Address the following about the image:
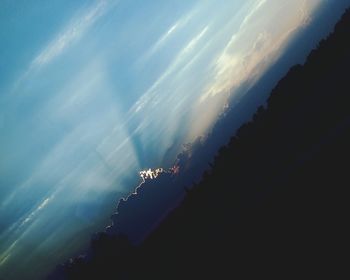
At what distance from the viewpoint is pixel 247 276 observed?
23.5m

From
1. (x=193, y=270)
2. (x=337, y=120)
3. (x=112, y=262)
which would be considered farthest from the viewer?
(x=112, y=262)

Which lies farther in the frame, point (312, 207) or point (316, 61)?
point (316, 61)

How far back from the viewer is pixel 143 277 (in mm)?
61312

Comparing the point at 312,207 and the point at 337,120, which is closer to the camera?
the point at 312,207

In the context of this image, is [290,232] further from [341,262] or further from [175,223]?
[175,223]

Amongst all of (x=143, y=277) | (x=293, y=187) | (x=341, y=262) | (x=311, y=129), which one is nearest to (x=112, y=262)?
(x=143, y=277)

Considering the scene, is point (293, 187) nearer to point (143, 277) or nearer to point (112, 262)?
point (143, 277)

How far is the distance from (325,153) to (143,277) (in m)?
41.4

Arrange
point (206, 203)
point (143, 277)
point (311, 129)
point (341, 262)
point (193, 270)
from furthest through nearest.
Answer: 1. point (206, 203)
2. point (143, 277)
3. point (311, 129)
4. point (193, 270)
5. point (341, 262)

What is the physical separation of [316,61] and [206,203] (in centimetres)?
6747

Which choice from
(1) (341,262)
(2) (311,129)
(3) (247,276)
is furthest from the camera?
(2) (311,129)

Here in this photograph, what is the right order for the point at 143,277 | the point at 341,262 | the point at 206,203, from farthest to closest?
the point at 206,203 → the point at 143,277 → the point at 341,262

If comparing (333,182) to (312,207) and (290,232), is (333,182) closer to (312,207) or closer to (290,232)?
(312,207)

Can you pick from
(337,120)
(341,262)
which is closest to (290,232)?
(341,262)
